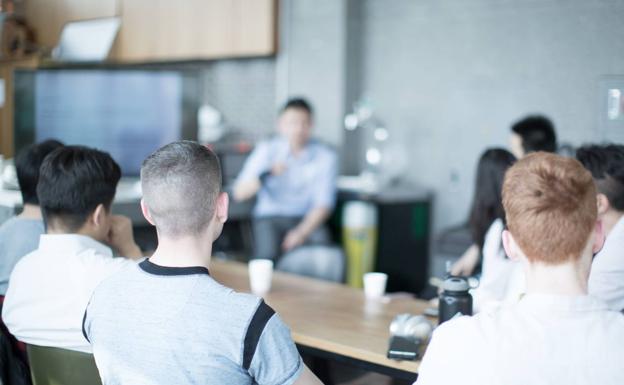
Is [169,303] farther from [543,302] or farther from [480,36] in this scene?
[480,36]

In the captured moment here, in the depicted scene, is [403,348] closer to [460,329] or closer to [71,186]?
[460,329]

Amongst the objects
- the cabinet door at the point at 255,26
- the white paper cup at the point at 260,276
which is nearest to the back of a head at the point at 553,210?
the white paper cup at the point at 260,276

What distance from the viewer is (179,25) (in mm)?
6363

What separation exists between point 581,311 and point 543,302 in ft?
0.22

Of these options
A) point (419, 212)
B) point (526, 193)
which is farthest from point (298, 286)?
point (419, 212)

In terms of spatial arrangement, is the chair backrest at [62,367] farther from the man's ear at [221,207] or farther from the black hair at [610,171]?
the black hair at [610,171]

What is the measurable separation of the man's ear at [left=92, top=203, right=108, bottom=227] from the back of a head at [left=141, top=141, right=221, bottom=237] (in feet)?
1.94

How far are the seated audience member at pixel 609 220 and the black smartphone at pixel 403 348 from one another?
520 millimetres

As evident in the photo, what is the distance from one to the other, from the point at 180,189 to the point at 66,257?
0.61 meters

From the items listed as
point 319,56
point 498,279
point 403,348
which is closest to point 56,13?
point 319,56

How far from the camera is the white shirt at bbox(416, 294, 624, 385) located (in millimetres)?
1427

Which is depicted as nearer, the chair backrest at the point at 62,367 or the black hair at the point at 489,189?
the chair backrest at the point at 62,367

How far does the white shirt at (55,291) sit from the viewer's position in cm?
213

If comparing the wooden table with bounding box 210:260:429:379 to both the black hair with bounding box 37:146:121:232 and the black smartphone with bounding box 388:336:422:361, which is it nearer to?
the black smartphone with bounding box 388:336:422:361
